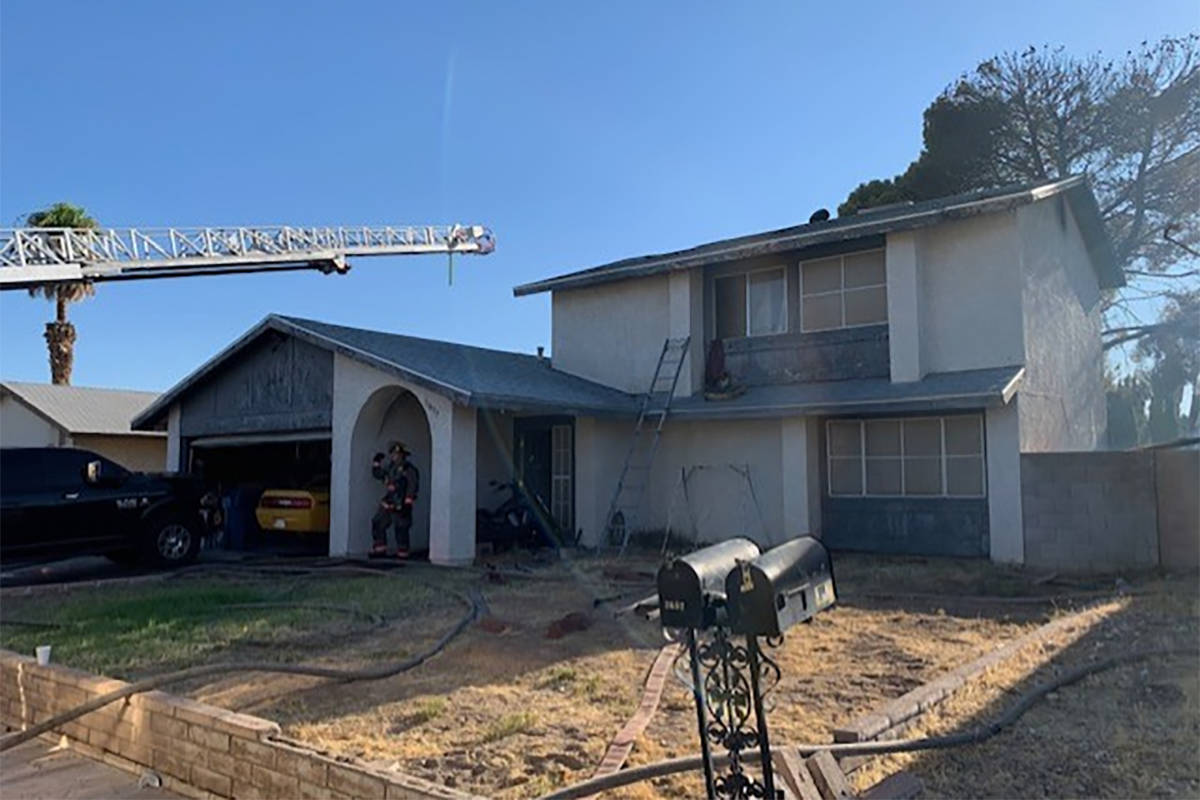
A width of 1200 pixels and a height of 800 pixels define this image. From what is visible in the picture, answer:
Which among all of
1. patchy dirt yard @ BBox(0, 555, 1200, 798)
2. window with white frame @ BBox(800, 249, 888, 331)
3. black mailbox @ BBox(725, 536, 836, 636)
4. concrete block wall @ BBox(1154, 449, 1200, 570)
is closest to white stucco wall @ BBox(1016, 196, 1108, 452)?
concrete block wall @ BBox(1154, 449, 1200, 570)

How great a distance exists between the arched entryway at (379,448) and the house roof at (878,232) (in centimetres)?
441

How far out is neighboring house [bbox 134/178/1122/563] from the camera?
13.4m

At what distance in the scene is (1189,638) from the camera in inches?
286

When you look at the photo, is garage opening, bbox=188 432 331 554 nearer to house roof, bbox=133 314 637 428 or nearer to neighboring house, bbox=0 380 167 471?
house roof, bbox=133 314 637 428

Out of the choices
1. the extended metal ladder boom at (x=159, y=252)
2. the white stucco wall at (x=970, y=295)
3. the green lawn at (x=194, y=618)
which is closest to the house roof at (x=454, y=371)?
the green lawn at (x=194, y=618)

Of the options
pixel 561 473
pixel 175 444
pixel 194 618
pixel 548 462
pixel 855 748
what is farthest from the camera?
pixel 175 444

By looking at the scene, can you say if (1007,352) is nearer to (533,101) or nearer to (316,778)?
(533,101)

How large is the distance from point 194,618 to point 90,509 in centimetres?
497

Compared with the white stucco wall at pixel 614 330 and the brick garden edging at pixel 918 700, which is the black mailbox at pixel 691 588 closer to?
the brick garden edging at pixel 918 700

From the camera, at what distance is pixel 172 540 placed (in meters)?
13.9

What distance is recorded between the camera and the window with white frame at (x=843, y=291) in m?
14.7

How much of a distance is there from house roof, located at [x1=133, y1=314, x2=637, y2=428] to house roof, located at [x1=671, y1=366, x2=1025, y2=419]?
201 cm

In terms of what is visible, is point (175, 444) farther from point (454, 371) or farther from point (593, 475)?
point (593, 475)


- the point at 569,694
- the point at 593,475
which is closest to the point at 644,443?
the point at 593,475
